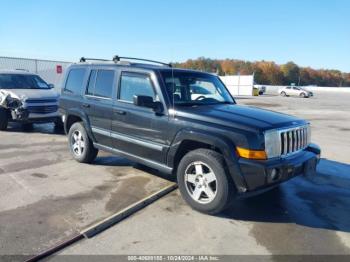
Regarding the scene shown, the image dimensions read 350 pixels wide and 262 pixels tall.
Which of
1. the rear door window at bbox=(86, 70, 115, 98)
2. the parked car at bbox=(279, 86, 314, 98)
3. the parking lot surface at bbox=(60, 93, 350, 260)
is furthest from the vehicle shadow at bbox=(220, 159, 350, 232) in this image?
the parked car at bbox=(279, 86, 314, 98)

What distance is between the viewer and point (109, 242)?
12.2ft

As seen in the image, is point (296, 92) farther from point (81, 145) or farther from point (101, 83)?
point (101, 83)

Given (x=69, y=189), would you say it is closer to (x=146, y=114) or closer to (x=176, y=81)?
(x=146, y=114)

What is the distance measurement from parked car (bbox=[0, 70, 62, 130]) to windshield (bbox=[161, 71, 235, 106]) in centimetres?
610

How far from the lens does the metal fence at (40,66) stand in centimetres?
1953

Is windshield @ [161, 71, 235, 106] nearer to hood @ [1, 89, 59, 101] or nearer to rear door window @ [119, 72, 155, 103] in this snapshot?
rear door window @ [119, 72, 155, 103]

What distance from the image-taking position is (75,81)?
22.6 feet

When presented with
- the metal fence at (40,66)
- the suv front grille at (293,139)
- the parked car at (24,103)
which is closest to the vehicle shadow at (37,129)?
the parked car at (24,103)

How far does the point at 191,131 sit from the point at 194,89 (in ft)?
4.01

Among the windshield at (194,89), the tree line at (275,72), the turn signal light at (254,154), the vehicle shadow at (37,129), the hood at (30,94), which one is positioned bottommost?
the vehicle shadow at (37,129)

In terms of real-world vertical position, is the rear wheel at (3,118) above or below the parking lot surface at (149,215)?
above

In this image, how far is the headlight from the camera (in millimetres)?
4207

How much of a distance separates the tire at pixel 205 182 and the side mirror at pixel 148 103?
84 centimetres

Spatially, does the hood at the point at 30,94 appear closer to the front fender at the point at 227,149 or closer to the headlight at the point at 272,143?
the front fender at the point at 227,149
